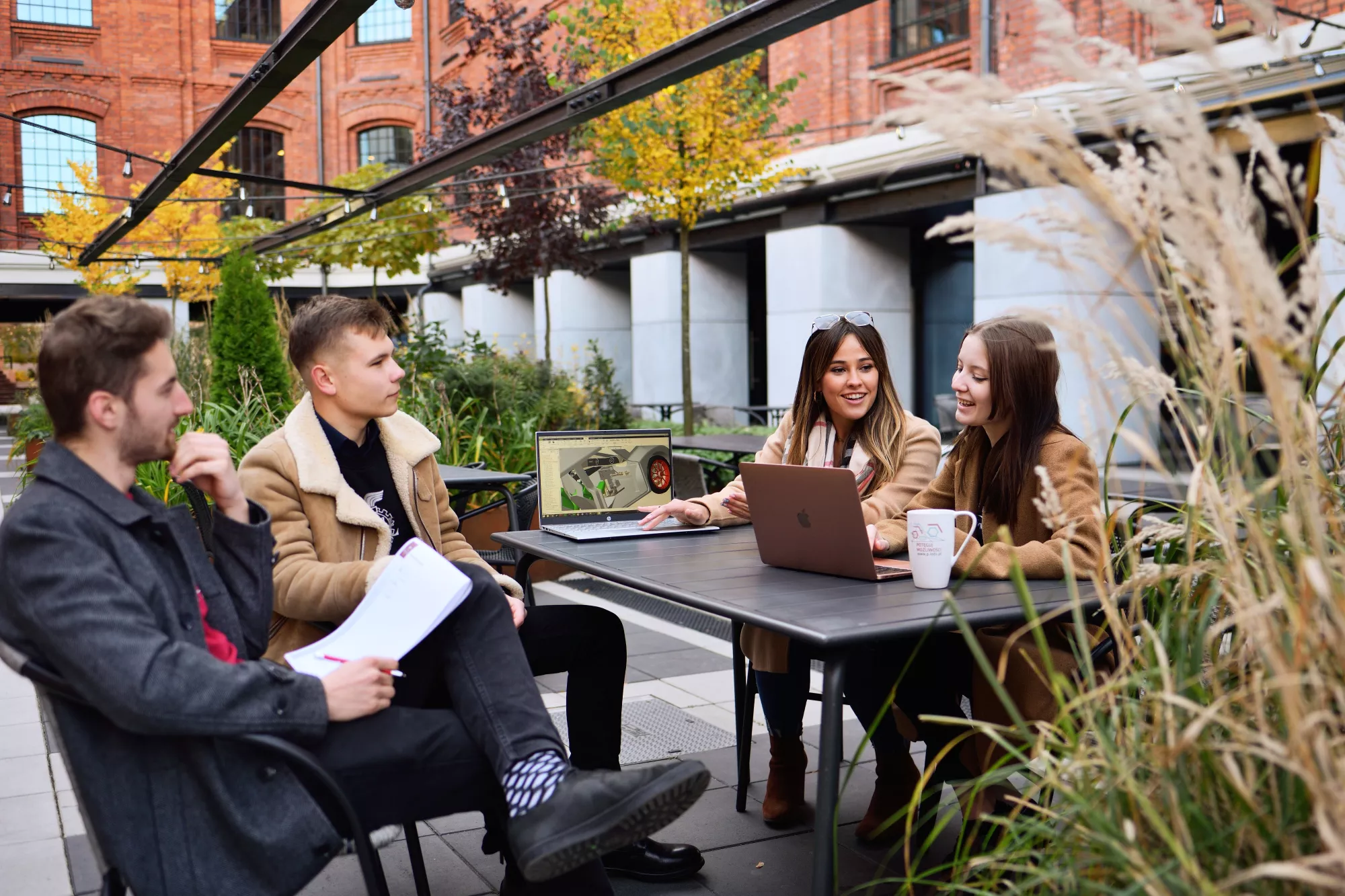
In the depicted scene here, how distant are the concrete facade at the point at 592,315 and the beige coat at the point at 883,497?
1531 cm

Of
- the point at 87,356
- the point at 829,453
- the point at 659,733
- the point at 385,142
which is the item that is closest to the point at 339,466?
the point at 87,356

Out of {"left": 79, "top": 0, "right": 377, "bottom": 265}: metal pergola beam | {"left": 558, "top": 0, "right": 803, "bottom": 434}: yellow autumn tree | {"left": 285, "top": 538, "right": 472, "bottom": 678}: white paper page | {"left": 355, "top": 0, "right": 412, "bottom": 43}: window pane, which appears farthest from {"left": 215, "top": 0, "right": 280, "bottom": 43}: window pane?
{"left": 285, "top": 538, "right": 472, "bottom": 678}: white paper page

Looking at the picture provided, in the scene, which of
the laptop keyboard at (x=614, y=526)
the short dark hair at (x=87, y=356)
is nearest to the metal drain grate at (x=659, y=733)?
the laptop keyboard at (x=614, y=526)

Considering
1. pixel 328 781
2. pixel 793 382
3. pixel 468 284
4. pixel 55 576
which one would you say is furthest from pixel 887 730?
pixel 468 284

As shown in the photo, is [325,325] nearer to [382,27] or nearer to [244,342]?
[244,342]

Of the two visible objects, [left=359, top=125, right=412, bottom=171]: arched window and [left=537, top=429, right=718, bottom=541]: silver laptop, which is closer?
[left=537, top=429, right=718, bottom=541]: silver laptop

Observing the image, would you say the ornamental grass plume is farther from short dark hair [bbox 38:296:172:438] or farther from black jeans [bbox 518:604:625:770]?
black jeans [bbox 518:604:625:770]

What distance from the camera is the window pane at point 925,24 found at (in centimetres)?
1215

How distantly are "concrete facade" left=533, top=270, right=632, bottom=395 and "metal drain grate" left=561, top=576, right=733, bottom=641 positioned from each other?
11.9 meters

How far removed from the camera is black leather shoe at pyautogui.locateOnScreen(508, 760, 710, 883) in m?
1.85

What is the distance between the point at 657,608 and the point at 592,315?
1325cm

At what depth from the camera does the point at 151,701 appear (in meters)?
1.66

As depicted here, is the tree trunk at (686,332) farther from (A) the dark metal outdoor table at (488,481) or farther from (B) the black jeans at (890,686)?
(B) the black jeans at (890,686)

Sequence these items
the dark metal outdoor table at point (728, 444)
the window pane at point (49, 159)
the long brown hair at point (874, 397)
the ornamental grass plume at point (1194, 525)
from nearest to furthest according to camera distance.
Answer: the ornamental grass plume at point (1194, 525), the long brown hair at point (874, 397), the dark metal outdoor table at point (728, 444), the window pane at point (49, 159)
